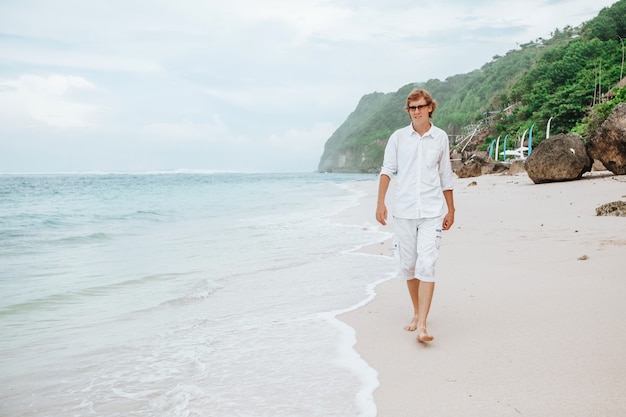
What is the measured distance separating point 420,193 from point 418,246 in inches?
15.3

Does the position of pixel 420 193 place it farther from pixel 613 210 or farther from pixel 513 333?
pixel 613 210

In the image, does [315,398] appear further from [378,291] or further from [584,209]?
[584,209]

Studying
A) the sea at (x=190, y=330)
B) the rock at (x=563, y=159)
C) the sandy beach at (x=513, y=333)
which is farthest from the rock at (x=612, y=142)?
the sea at (x=190, y=330)

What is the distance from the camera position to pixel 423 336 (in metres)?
3.38

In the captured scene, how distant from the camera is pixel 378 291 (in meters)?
5.12

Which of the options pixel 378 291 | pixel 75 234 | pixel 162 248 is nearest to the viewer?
pixel 378 291

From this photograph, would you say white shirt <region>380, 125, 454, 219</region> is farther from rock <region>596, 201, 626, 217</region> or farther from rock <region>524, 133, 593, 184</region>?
rock <region>524, 133, 593, 184</region>

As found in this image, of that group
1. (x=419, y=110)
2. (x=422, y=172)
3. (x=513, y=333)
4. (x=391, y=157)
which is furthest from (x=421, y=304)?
(x=419, y=110)

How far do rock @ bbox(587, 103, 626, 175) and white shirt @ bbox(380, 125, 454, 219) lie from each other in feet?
38.3

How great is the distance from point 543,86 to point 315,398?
45459 mm

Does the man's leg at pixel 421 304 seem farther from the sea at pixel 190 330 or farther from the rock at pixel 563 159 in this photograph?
the rock at pixel 563 159

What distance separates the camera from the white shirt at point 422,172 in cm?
359

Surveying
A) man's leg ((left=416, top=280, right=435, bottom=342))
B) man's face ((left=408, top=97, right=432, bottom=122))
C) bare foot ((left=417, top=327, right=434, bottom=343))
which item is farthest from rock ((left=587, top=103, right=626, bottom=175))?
bare foot ((left=417, top=327, right=434, bottom=343))

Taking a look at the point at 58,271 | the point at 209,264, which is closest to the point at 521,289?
the point at 209,264
